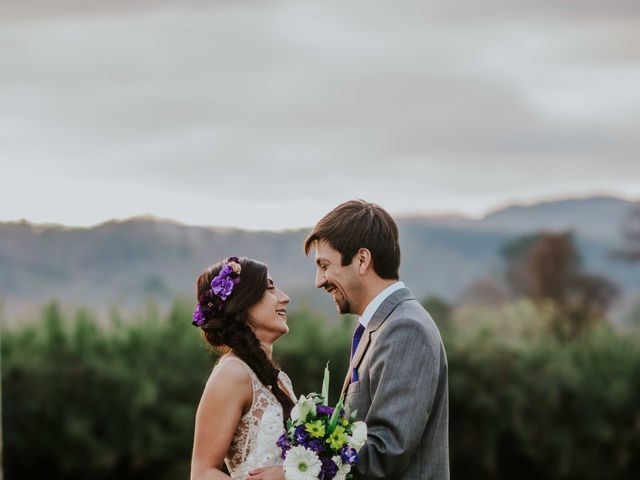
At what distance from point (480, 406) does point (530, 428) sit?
0.96 meters

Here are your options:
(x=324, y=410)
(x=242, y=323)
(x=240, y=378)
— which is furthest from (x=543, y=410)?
(x=324, y=410)

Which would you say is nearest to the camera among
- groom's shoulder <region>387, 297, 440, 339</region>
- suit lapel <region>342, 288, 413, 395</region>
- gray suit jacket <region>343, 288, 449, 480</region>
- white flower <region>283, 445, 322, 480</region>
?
white flower <region>283, 445, 322, 480</region>

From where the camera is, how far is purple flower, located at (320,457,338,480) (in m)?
3.06

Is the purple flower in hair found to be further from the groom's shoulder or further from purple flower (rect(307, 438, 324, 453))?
purple flower (rect(307, 438, 324, 453))

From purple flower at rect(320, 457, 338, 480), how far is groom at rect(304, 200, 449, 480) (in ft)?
0.42

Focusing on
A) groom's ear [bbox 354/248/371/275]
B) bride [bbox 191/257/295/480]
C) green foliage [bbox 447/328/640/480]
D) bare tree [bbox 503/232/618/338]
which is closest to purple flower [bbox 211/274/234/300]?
bride [bbox 191/257/295/480]

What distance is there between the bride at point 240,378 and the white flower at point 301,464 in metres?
0.27

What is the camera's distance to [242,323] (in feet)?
12.0

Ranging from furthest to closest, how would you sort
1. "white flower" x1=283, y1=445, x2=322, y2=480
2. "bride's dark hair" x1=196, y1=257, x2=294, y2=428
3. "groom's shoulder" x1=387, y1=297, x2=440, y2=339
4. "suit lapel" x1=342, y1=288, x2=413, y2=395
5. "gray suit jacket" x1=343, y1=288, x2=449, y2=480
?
"bride's dark hair" x1=196, y1=257, x2=294, y2=428 → "suit lapel" x1=342, y1=288, x2=413, y2=395 → "groom's shoulder" x1=387, y1=297, x2=440, y2=339 → "gray suit jacket" x1=343, y1=288, x2=449, y2=480 → "white flower" x1=283, y1=445, x2=322, y2=480

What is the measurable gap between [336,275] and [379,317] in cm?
22

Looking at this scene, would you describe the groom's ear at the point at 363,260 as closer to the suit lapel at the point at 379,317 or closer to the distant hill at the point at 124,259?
the suit lapel at the point at 379,317

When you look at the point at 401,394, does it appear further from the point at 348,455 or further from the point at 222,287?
the point at 222,287

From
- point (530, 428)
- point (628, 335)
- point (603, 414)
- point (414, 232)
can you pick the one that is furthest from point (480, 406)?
point (414, 232)

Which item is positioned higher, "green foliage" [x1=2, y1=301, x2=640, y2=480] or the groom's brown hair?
the groom's brown hair
